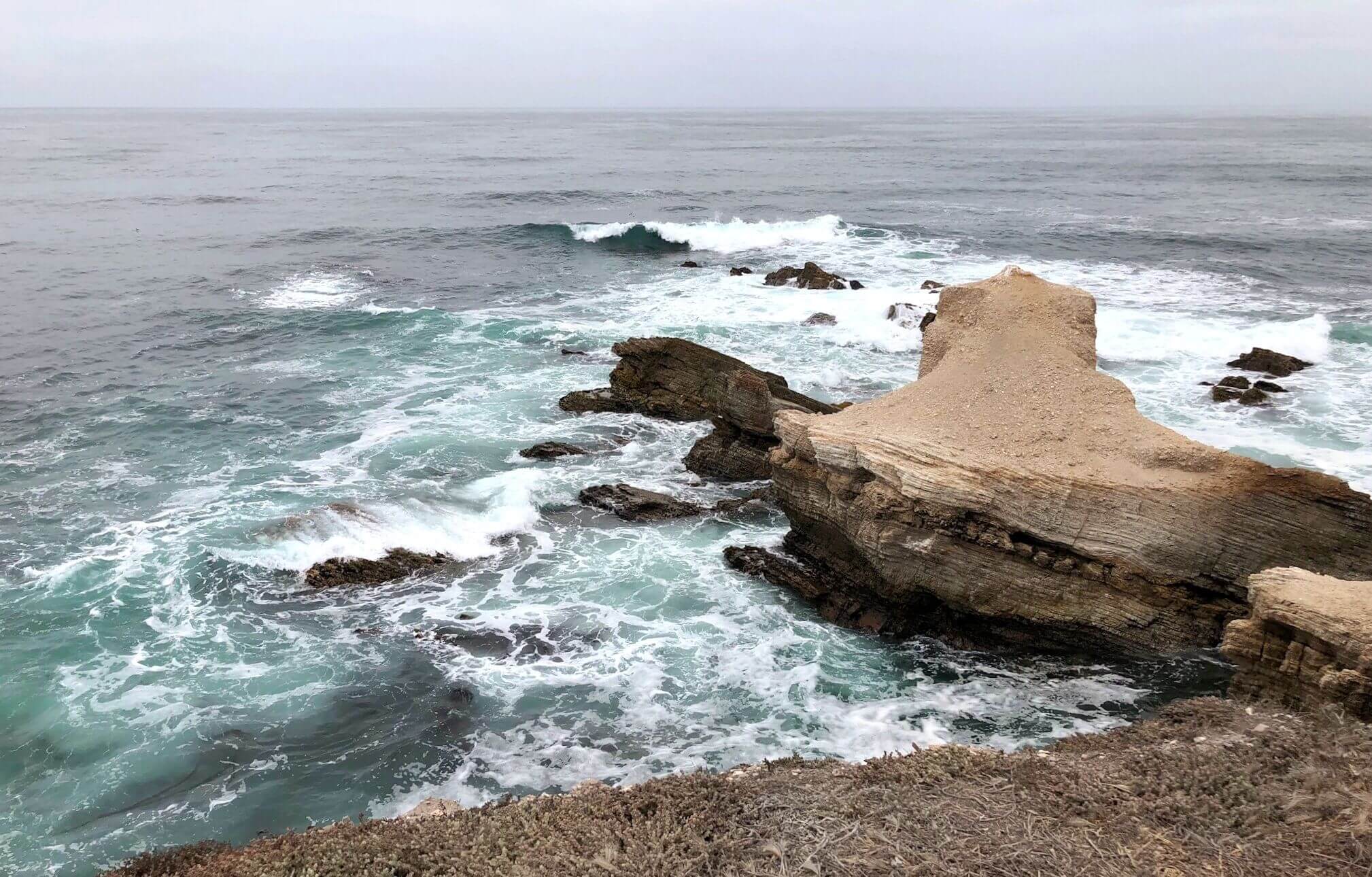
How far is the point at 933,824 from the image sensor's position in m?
6.77

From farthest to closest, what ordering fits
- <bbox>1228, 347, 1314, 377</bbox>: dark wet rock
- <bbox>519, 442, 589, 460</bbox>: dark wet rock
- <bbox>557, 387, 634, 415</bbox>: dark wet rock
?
<bbox>1228, 347, 1314, 377</bbox>: dark wet rock < <bbox>557, 387, 634, 415</bbox>: dark wet rock < <bbox>519, 442, 589, 460</bbox>: dark wet rock

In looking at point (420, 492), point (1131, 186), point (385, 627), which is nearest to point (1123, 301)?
point (420, 492)

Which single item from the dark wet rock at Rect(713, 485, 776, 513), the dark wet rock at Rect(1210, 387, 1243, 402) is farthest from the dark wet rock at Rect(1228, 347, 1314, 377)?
the dark wet rock at Rect(713, 485, 776, 513)

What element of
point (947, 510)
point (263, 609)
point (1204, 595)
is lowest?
point (263, 609)

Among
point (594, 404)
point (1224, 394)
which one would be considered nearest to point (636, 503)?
point (594, 404)

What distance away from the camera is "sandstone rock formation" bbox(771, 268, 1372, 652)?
35.1ft

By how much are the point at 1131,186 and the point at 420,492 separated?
58.9 m

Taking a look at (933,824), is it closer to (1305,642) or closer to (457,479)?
(1305,642)

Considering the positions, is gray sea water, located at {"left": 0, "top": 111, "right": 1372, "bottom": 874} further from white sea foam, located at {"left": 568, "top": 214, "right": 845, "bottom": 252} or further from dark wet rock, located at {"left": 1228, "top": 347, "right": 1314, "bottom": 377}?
dark wet rock, located at {"left": 1228, "top": 347, "right": 1314, "bottom": 377}

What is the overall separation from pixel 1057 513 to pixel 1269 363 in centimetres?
1512

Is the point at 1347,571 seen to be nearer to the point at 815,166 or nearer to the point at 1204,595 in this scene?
the point at 1204,595

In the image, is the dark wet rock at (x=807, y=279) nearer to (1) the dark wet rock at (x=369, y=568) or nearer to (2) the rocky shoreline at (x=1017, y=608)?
(2) the rocky shoreline at (x=1017, y=608)

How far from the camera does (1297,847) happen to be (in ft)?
21.0

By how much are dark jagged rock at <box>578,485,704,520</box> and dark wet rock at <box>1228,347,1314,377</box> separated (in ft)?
50.3
